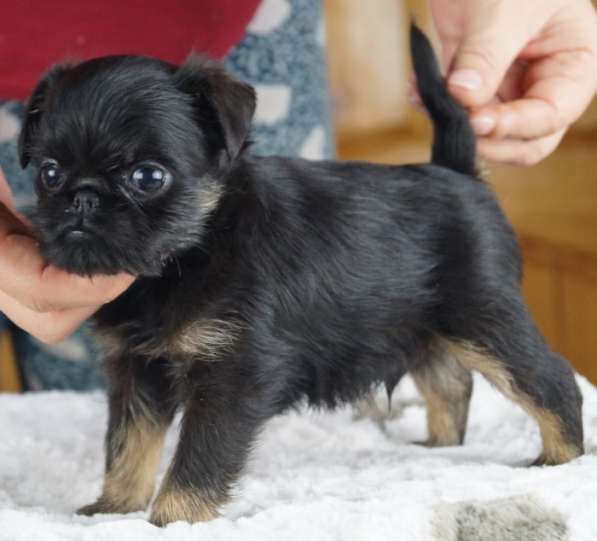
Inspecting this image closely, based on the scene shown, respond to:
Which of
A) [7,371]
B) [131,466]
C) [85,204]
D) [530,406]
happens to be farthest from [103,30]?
[7,371]

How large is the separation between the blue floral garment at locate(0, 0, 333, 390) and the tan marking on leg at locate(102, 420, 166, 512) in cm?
59

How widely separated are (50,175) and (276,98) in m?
1.07

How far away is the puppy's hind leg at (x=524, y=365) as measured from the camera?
183 cm

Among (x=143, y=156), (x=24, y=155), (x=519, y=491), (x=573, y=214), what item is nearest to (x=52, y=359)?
(x=24, y=155)

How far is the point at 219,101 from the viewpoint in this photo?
1564 mm

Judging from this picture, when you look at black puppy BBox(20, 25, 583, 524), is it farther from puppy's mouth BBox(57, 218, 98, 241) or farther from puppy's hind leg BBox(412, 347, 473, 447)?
puppy's hind leg BBox(412, 347, 473, 447)

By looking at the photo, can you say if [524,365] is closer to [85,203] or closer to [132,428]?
[132,428]

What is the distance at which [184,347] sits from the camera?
5.29 ft

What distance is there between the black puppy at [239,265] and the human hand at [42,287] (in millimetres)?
71

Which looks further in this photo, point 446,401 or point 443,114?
point 446,401

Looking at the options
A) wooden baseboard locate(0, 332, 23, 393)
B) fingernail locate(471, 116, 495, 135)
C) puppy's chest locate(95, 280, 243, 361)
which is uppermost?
fingernail locate(471, 116, 495, 135)

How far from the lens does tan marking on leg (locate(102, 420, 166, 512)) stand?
5.86ft

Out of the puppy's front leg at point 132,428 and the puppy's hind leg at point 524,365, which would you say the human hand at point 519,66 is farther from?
the puppy's front leg at point 132,428

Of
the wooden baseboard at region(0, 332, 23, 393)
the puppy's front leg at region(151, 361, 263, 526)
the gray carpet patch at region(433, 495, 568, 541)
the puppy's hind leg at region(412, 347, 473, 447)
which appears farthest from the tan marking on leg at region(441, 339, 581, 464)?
the wooden baseboard at region(0, 332, 23, 393)
